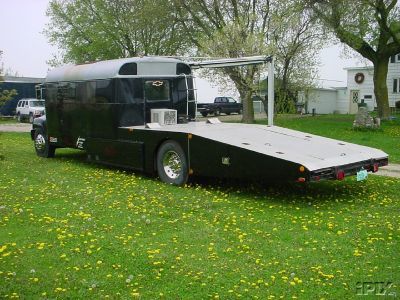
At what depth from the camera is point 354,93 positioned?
4509cm

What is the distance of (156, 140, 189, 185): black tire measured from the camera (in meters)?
10.2

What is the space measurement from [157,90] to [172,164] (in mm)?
2529

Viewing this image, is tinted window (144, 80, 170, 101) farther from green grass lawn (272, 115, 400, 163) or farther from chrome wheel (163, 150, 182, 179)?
green grass lawn (272, 115, 400, 163)

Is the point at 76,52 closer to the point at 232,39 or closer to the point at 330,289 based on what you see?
the point at 232,39

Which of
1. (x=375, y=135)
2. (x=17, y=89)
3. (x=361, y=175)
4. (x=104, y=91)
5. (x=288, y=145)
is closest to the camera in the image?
(x=361, y=175)

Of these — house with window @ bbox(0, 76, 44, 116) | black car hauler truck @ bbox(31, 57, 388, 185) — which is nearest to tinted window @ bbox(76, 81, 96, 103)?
black car hauler truck @ bbox(31, 57, 388, 185)

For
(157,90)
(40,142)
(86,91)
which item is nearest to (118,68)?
(157,90)

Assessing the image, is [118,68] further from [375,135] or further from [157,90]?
[375,135]

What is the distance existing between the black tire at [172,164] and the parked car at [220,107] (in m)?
31.0

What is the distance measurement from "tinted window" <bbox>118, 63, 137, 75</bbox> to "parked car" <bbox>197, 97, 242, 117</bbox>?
97.3 ft

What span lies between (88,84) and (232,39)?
48.2ft

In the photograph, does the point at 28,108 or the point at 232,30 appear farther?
the point at 28,108

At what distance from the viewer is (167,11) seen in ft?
98.5

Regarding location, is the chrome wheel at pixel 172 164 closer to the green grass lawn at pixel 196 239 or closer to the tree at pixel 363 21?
the green grass lawn at pixel 196 239
